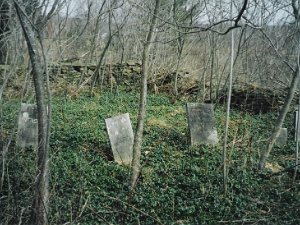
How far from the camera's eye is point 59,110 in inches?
366

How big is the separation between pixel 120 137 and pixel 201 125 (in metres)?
1.90

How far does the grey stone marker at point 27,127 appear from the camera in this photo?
6455 millimetres

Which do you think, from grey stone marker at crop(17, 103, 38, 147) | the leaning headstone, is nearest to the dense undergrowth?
the leaning headstone

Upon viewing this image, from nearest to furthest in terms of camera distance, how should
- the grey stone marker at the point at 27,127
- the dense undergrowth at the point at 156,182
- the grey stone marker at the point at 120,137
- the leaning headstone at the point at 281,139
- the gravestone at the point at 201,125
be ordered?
the dense undergrowth at the point at 156,182
the grey stone marker at the point at 120,137
the grey stone marker at the point at 27,127
the gravestone at the point at 201,125
the leaning headstone at the point at 281,139

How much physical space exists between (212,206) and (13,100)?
622 centimetres

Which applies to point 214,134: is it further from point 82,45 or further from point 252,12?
point 82,45

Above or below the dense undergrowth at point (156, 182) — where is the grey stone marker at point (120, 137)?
above

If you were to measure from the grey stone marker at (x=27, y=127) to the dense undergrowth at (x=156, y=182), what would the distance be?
0.26 m

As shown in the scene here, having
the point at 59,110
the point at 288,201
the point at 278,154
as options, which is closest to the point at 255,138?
the point at 278,154

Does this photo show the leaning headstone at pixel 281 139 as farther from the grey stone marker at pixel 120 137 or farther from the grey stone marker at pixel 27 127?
the grey stone marker at pixel 27 127

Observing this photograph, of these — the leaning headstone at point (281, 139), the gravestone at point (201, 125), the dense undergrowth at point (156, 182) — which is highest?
the gravestone at point (201, 125)

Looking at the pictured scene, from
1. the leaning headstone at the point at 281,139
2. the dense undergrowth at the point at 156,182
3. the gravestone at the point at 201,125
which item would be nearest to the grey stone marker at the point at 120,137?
the dense undergrowth at the point at 156,182

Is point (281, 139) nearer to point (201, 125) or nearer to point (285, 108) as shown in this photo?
point (201, 125)

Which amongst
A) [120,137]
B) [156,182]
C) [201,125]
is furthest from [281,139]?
[120,137]
